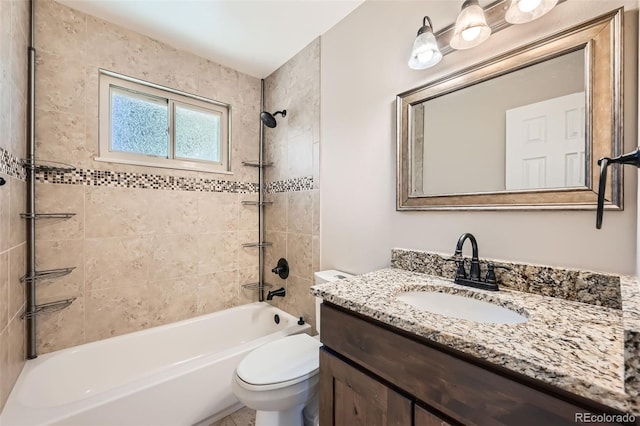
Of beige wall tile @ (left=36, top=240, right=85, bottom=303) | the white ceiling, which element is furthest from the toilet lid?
the white ceiling

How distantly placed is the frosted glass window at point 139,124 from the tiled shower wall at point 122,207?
0.13 metres

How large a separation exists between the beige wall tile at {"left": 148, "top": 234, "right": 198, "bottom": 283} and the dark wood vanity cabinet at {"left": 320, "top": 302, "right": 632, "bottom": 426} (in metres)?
1.48

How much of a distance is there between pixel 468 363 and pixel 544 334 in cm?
20

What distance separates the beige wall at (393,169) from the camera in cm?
86

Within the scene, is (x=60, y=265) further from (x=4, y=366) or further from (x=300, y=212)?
(x=300, y=212)

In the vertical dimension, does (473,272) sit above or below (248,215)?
below

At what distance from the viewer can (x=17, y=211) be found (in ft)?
4.39

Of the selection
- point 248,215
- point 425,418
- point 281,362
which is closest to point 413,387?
point 425,418

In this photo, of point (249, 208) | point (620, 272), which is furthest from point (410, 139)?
point (249, 208)

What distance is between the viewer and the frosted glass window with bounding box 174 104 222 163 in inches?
83.0

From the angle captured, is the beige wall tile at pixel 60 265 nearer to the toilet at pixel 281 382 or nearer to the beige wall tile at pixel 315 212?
the toilet at pixel 281 382

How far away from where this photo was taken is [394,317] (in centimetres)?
76

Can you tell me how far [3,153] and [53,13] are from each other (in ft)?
3.45

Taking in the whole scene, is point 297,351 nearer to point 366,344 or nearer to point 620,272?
point 366,344
